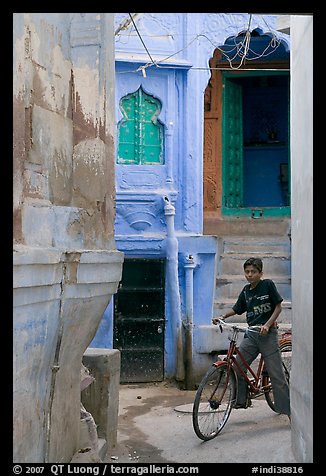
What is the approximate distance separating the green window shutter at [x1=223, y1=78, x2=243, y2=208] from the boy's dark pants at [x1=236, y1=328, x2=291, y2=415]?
262 inches

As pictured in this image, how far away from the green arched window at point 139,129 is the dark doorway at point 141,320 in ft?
5.57

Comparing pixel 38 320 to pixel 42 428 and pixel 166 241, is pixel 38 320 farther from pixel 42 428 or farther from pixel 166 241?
pixel 166 241

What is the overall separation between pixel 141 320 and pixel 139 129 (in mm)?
3115

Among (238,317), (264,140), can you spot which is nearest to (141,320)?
(238,317)

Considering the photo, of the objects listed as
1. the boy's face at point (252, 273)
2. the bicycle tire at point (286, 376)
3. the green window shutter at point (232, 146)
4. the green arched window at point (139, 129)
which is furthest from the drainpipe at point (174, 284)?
the boy's face at point (252, 273)

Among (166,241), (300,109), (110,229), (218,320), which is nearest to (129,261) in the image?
(166,241)

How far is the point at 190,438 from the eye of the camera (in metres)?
6.95

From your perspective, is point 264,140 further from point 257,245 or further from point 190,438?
point 190,438

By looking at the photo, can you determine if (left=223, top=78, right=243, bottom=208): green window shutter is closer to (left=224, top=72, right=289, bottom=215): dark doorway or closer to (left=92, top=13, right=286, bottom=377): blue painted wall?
(left=224, top=72, right=289, bottom=215): dark doorway

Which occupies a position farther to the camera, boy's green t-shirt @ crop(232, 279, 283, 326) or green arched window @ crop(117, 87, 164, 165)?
green arched window @ crop(117, 87, 164, 165)

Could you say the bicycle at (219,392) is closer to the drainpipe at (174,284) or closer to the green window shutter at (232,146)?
the drainpipe at (174,284)

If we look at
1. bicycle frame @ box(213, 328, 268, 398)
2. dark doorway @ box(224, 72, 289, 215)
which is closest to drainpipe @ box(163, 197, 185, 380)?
dark doorway @ box(224, 72, 289, 215)

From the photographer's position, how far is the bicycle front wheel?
6.58 metres

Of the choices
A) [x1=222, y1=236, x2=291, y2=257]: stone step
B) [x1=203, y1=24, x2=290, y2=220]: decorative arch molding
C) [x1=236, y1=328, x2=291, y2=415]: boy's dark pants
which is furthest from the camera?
[x1=203, y1=24, x2=290, y2=220]: decorative arch molding
